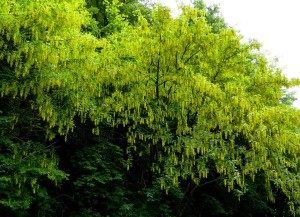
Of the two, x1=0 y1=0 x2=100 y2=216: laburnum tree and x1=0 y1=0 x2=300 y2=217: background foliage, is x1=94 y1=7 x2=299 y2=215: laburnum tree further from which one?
x1=0 y1=0 x2=100 y2=216: laburnum tree

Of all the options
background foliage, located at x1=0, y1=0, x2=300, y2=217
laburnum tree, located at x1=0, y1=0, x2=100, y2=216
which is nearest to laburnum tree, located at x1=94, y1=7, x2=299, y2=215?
background foliage, located at x1=0, y1=0, x2=300, y2=217

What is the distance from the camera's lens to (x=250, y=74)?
8781 mm

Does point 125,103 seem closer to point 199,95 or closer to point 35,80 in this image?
point 199,95

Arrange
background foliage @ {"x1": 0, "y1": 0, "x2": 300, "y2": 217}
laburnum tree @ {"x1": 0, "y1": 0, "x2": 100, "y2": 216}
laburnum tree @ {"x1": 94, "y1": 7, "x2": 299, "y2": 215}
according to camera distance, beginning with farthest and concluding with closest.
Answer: laburnum tree @ {"x1": 94, "y1": 7, "x2": 299, "y2": 215}
background foliage @ {"x1": 0, "y1": 0, "x2": 300, "y2": 217}
laburnum tree @ {"x1": 0, "y1": 0, "x2": 100, "y2": 216}

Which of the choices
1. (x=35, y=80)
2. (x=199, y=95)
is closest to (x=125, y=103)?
(x=199, y=95)

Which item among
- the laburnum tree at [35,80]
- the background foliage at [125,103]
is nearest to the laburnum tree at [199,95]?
the background foliage at [125,103]

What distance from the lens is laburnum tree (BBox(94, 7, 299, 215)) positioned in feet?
24.5

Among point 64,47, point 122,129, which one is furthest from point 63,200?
point 64,47

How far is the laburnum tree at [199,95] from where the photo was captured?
748cm

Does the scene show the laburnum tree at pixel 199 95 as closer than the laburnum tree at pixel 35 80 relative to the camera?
No

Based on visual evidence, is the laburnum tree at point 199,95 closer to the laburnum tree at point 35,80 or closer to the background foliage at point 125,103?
the background foliage at point 125,103

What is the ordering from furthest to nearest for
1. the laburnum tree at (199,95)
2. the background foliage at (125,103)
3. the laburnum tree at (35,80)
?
the laburnum tree at (199,95) < the background foliage at (125,103) < the laburnum tree at (35,80)

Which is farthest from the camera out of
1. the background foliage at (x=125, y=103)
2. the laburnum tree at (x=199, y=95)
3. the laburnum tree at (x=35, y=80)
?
the laburnum tree at (x=199, y=95)

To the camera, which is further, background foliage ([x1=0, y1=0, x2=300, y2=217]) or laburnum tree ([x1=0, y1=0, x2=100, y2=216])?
background foliage ([x1=0, y1=0, x2=300, y2=217])
